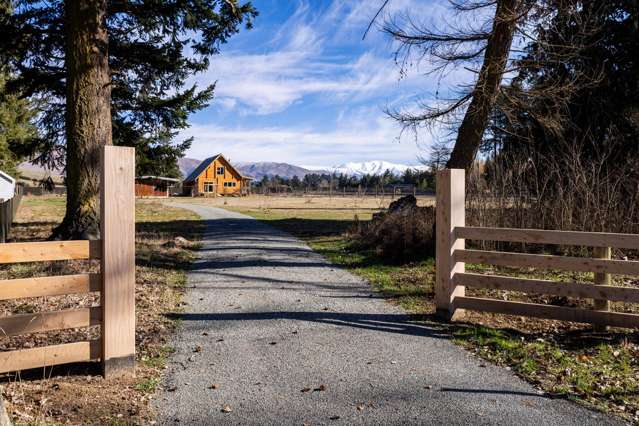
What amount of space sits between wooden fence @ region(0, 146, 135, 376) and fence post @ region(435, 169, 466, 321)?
12.9 feet

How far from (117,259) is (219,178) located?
75.5 m

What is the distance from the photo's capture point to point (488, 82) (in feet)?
34.2

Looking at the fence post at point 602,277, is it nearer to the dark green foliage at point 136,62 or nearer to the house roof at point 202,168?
the dark green foliage at point 136,62

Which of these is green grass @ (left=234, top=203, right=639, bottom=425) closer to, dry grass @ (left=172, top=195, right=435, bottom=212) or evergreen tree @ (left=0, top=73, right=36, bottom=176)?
dry grass @ (left=172, top=195, right=435, bottom=212)

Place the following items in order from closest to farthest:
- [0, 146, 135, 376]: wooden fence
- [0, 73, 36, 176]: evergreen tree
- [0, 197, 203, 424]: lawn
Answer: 1. [0, 197, 203, 424]: lawn
2. [0, 146, 135, 376]: wooden fence
3. [0, 73, 36, 176]: evergreen tree

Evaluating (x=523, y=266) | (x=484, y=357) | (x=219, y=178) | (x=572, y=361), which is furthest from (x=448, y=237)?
(x=219, y=178)

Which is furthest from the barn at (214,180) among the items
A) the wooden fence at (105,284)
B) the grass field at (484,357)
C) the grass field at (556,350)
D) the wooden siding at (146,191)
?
the wooden fence at (105,284)

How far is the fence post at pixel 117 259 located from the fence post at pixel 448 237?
155 inches

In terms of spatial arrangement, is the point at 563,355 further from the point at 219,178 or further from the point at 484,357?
the point at 219,178

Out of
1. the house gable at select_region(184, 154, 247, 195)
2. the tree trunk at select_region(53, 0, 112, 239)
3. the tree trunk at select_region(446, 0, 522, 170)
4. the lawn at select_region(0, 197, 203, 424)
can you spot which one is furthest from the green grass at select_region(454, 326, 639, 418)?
the house gable at select_region(184, 154, 247, 195)

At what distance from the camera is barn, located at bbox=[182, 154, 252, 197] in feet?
252

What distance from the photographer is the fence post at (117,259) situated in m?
4.62

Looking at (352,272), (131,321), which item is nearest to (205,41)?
(352,272)

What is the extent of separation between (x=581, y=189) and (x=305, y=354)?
8.24 m
